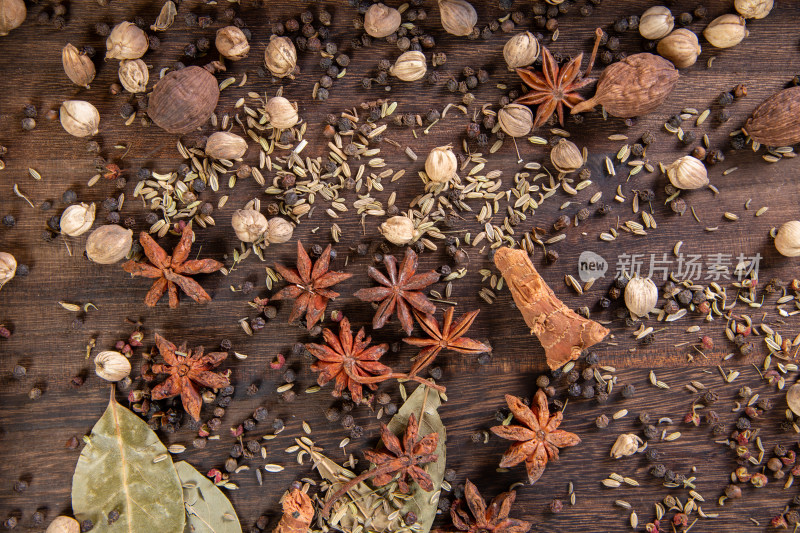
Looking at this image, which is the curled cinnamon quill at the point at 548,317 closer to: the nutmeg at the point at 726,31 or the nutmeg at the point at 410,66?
the nutmeg at the point at 410,66

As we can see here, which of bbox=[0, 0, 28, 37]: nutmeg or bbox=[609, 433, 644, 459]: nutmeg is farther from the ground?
bbox=[0, 0, 28, 37]: nutmeg

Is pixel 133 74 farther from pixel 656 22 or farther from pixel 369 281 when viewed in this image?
pixel 656 22

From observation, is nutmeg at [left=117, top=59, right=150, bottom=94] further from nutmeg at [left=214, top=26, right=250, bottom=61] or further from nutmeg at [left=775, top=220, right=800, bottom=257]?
nutmeg at [left=775, top=220, right=800, bottom=257]

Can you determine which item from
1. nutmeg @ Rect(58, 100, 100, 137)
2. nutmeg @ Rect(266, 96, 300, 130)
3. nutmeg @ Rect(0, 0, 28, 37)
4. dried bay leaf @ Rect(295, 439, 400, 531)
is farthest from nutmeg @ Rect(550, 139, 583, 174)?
nutmeg @ Rect(0, 0, 28, 37)

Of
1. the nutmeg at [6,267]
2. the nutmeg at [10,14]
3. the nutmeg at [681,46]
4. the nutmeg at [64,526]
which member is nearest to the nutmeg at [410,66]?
the nutmeg at [681,46]

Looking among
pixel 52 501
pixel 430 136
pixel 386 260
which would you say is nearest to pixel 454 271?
pixel 386 260

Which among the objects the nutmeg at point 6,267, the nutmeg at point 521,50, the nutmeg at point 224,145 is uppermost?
the nutmeg at point 521,50
